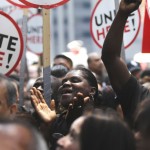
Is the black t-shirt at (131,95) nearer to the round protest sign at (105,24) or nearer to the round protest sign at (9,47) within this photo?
the round protest sign at (9,47)

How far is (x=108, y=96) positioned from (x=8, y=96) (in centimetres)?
169

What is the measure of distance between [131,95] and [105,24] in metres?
3.50

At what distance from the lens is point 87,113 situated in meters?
3.69

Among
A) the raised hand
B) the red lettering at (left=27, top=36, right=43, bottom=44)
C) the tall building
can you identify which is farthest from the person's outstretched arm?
the tall building

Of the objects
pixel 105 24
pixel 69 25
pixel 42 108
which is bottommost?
pixel 69 25

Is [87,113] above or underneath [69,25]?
above

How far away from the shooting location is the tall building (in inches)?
2411

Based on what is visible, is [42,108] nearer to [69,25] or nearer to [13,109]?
[13,109]

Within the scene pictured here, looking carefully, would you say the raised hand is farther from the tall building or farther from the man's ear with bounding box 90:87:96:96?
the tall building

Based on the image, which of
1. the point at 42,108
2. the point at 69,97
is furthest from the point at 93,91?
the point at 42,108

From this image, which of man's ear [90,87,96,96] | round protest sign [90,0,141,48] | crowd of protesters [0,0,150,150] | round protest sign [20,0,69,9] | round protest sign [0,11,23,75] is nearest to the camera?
crowd of protesters [0,0,150,150]

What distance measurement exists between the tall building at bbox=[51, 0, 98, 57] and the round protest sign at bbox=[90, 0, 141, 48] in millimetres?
44900

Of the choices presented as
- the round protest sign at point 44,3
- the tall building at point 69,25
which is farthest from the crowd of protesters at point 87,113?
the tall building at point 69,25

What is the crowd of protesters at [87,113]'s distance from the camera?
3.12 m
